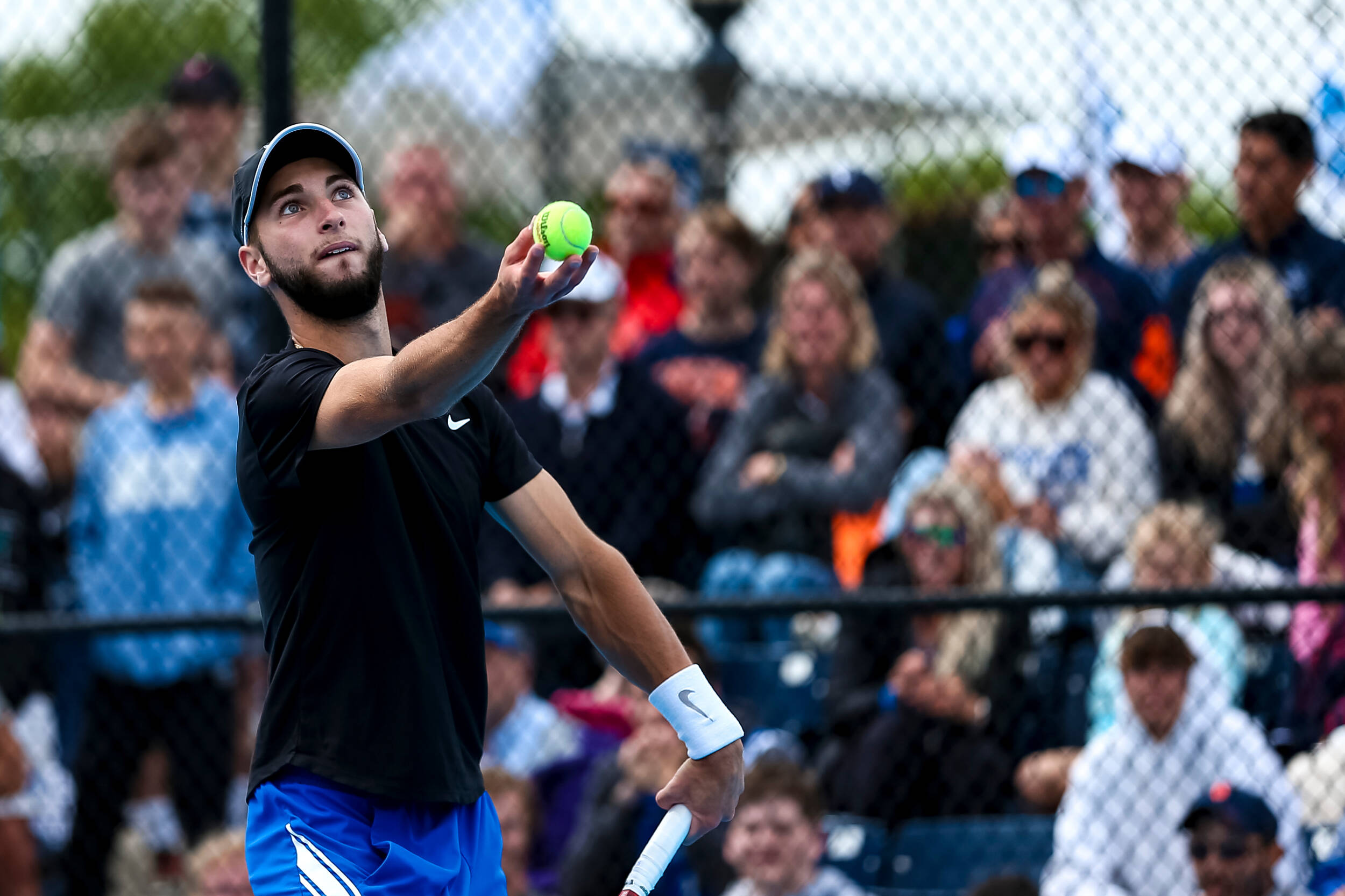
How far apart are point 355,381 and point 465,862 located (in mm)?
804

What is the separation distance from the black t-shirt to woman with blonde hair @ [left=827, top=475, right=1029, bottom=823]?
6.33 feet

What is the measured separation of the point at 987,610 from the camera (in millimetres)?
4109

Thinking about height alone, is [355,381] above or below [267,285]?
below

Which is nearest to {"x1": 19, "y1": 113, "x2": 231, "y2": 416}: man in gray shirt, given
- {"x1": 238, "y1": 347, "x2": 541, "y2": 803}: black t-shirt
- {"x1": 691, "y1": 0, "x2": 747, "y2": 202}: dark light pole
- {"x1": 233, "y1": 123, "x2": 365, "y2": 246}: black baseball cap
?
{"x1": 691, "y1": 0, "x2": 747, "y2": 202}: dark light pole

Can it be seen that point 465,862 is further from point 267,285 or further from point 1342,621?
point 1342,621

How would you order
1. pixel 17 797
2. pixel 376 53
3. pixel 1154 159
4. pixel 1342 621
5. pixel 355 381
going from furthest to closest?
pixel 376 53 → pixel 17 797 → pixel 1154 159 → pixel 1342 621 → pixel 355 381

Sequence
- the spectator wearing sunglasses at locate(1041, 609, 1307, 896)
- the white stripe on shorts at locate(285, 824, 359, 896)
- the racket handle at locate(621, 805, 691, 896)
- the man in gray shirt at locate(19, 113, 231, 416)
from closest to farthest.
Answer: the white stripe on shorts at locate(285, 824, 359, 896) < the racket handle at locate(621, 805, 691, 896) < the spectator wearing sunglasses at locate(1041, 609, 1307, 896) < the man in gray shirt at locate(19, 113, 231, 416)

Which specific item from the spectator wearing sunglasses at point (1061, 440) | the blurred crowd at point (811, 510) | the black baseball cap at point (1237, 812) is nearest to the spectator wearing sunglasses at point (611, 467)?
the blurred crowd at point (811, 510)

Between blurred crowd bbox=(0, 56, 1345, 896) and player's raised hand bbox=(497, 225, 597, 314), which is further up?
player's raised hand bbox=(497, 225, 597, 314)

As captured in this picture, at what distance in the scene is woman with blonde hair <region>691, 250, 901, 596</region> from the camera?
4.64m

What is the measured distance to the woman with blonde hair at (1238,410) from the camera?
4.18 metres

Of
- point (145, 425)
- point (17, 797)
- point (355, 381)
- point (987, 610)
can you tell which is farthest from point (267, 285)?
point (17, 797)

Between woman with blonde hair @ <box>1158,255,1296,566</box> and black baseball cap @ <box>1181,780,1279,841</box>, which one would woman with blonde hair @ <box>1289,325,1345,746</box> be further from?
black baseball cap @ <box>1181,780,1279,841</box>

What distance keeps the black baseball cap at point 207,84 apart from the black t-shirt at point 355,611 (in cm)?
312
